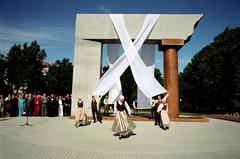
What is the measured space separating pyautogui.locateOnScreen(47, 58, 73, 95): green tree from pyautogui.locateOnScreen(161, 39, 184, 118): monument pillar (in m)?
44.3

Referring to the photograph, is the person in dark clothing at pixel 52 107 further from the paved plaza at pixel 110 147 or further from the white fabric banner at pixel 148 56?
the paved plaza at pixel 110 147

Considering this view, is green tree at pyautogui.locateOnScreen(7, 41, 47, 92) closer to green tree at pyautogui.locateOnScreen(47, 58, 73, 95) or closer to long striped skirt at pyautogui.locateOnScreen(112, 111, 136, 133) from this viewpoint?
green tree at pyautogui.locateOnScreen(47, 58, 73, 95)

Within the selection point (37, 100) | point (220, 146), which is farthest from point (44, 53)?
point (220, 146)

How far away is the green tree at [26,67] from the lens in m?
47.0

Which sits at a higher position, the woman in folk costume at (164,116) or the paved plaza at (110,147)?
the woman in folk costume at (164,116)

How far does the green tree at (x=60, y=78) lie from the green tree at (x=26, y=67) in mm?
5635

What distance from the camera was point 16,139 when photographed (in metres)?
8.84

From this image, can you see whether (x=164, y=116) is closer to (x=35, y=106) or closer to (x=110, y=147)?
(x=110, y=147)

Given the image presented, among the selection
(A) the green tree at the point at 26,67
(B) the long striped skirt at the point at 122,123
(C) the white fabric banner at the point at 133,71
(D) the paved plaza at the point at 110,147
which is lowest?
(D) the paved plaza at the point at 110,147

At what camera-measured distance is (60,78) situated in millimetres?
59125

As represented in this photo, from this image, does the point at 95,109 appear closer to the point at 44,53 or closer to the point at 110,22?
the point at 110,22

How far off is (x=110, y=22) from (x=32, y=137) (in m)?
10.7

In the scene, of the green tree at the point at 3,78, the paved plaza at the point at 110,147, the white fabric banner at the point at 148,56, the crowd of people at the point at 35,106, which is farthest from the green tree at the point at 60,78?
the paved plaza at the point at 110,147

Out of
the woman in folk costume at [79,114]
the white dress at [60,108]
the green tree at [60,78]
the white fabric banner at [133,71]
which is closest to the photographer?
the woman in folk costume at [79,114]
